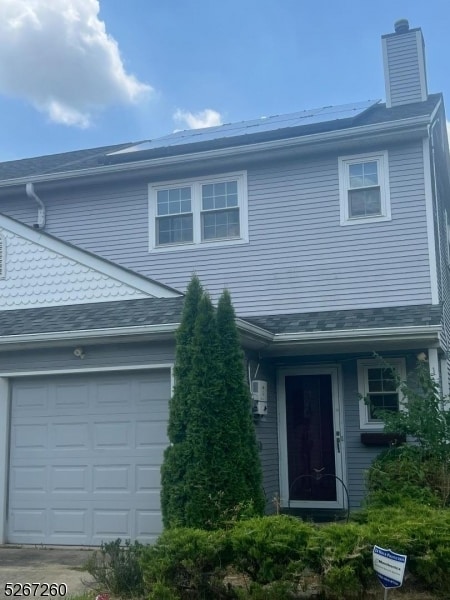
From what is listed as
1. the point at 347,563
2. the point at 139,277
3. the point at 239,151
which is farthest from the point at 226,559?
the point at 239,151

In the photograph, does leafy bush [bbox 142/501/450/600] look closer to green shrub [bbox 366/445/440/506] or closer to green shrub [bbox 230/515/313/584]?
green shrub [bbox 230/515/313/584]

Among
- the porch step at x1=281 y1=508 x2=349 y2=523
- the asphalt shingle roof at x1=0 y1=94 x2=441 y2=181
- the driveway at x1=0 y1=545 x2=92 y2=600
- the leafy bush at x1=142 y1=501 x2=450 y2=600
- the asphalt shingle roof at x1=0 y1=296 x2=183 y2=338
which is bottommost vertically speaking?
the driveway at x1=0 y1=545 x2=92 y2=600

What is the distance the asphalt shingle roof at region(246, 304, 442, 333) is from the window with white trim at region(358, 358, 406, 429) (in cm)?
73

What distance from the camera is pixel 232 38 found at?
1491 cm

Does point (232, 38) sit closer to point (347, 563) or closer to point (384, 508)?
point (384, 508)

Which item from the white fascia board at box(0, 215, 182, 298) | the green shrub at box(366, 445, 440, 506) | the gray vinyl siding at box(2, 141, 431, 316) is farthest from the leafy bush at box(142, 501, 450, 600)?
the gray vinyl siding at box(2, 141, 431, 316)

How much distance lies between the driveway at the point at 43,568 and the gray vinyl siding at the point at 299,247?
4.64 m

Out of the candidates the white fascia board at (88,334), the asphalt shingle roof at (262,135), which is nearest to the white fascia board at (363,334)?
the white fascia board at (88,334)

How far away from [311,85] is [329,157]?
4.94 m

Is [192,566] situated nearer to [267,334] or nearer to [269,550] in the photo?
[269,550]

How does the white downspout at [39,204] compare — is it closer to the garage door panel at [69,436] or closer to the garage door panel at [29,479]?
the garage door panel at [69,436]

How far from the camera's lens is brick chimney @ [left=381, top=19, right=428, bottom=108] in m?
12.3

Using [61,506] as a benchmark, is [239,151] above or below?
above

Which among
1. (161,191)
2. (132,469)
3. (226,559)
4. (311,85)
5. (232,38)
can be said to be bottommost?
(226,559)
